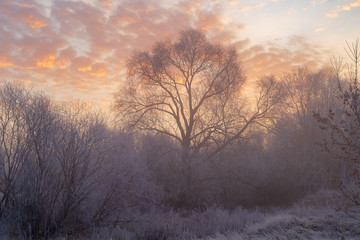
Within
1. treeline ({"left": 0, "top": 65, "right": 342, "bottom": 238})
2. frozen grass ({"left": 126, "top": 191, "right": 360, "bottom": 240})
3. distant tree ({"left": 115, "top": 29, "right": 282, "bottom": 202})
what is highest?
distant tree ({"left": 115, "top": 29, "right": 282, "bottom": 202})

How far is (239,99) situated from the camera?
2111 centimetres

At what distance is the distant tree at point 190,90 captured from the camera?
19609mm

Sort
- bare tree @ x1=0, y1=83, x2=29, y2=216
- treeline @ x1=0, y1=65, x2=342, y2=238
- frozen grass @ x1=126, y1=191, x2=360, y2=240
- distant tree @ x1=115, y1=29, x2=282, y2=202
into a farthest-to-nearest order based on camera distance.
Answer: distant tree @ x1=115, y1=29, x2=282, y2=202 → bare tree @ x1=0, y1=83, x2=29, y2=216 → treeline @ x1=0, y1=65, x2=342, y2=238 → frozen grass @ x1=126, y1=191, x2=360, y2=240

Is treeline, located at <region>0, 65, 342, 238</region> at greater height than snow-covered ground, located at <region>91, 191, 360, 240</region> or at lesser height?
greater

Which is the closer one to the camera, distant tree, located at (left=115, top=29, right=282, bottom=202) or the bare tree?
the bare tree

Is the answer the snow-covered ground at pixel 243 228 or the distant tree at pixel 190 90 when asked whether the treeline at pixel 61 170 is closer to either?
the snow-covered ground at pixel 243 228

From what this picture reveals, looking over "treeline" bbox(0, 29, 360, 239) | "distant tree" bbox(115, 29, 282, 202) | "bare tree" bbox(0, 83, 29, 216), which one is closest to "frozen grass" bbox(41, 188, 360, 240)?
"treeline" bbox(0, 29, 360, 239)

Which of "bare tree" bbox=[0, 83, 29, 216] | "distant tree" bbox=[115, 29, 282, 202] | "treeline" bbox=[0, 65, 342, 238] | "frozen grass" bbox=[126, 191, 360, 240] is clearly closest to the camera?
"frozen grass" bbox=[126, 191, 360, 240]

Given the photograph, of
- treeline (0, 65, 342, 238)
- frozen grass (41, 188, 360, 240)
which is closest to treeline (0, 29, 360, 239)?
treeline (0, 65, 342, 238)

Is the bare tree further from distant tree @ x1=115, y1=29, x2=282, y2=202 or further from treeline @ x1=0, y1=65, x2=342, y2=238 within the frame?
distant tree @ x1=115, y1=29, x2=282, y2=202

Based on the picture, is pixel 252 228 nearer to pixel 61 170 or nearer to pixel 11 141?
pixel 61 170

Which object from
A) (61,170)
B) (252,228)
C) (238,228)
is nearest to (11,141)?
(61,170)

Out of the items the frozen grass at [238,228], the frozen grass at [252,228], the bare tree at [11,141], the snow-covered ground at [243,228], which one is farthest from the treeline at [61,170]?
the frozen grass at [252,228]

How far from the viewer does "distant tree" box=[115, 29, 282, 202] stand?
19609 millimetres
